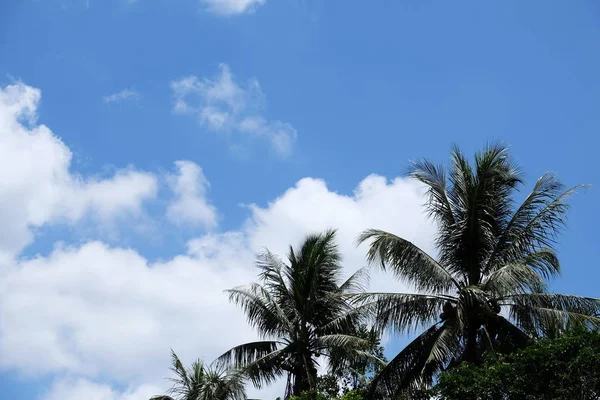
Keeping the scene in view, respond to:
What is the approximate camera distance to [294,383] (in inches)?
834

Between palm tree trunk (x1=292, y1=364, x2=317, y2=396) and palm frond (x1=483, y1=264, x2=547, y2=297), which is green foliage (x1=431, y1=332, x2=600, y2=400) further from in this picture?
palm tree trunk (x1=292, y1=364, x2=317, y2=396)

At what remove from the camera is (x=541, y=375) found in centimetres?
1448

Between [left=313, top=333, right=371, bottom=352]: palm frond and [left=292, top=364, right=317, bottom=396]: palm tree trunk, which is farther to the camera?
[left=292, top=364, right=317, bottom=396]: palm tree trunk

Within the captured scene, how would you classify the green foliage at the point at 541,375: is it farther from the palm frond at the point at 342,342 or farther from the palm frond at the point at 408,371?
the palm frond at the point at 342,342

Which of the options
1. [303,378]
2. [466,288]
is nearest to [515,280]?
[466,288]

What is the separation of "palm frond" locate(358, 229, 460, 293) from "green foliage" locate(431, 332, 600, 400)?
2.85 m

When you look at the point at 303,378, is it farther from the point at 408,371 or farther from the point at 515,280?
the point at 515,280

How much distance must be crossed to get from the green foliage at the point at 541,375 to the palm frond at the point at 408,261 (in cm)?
285

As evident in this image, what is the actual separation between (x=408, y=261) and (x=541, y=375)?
4430mm

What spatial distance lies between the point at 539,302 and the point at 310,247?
24.7 feet

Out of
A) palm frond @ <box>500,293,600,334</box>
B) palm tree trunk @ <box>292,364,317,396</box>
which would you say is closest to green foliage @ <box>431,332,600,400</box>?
palm frond @ <box>500,293,600,334</box>

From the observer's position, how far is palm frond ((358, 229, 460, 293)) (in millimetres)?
17672

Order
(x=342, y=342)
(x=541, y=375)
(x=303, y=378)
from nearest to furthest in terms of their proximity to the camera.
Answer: (x=541, y=375), (x=342, y=342), (x=303, y=378)

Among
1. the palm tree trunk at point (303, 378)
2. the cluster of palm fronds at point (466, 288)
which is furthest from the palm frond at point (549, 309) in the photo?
the palm tree trunk at point (303, 378)
